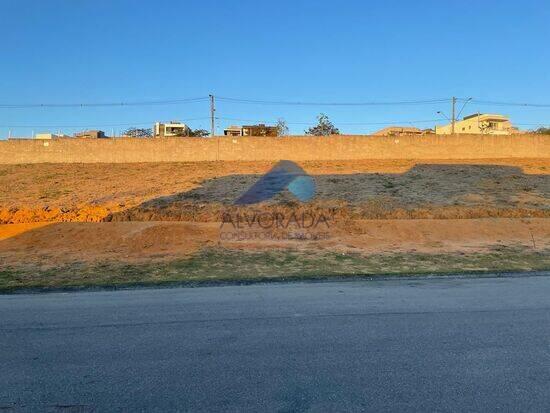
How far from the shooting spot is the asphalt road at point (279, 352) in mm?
3838

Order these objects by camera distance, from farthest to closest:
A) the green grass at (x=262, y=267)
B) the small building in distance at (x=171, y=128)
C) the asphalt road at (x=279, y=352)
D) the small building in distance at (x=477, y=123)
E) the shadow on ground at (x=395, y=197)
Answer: the small building in distance at (x=477, y=123), the small building in distance at (x=171, y=128), the shadow on ground at (x=395, y=197), the green grass at (x=262, y=267), the asphalt road at (x=279, y=352)

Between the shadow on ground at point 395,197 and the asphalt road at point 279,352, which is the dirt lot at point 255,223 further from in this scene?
the asphalt road at point 279,352

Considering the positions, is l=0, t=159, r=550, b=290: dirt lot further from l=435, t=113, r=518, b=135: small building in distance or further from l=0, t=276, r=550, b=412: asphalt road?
l=435, t=113, r=518, b=135: small building in distance

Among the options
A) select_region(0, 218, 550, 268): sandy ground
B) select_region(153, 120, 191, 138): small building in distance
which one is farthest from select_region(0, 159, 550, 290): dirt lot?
select_region(153, 120, 191, 138): small building in distance

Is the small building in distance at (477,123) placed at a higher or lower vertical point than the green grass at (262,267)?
higher

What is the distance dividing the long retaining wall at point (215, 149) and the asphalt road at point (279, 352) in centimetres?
2378

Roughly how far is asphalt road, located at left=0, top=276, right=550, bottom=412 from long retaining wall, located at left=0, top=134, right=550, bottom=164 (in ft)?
78.0

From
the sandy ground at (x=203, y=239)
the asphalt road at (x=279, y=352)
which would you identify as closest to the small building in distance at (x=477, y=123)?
the sandy ground at (x=203, y=239)

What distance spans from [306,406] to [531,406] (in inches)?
69.4

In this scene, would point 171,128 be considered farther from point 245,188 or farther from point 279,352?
point 279,352

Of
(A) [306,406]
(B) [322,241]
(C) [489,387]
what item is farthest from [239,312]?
(B) [322,241]

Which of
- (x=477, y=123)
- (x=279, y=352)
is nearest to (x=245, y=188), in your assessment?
(x=279, y=352)

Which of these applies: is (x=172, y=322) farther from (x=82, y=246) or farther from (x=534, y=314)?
(x=82, y=246)

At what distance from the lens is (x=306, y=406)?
12.1ft
